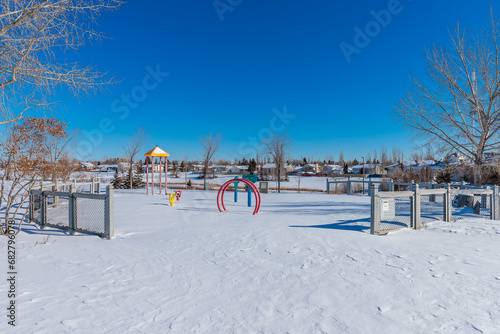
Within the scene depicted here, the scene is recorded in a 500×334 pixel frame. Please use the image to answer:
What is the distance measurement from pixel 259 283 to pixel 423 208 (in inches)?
380

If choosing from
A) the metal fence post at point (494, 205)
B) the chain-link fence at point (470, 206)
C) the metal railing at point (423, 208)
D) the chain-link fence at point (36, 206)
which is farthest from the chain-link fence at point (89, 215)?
the metal fence post at point (494, 205)

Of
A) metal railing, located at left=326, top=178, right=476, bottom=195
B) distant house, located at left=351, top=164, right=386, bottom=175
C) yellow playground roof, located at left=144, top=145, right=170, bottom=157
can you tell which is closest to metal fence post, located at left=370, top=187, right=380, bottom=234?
metal railing, located at left=326, top=178, right=476, bottom=195

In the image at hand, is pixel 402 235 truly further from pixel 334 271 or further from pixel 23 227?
pixel 23 227

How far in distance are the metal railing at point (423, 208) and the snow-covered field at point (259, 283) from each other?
19.4 inches

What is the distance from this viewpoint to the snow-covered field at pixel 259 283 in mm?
2797

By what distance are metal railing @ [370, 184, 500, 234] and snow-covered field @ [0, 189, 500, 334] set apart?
49 centimetres

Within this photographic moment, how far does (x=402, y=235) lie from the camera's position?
21.6 ft

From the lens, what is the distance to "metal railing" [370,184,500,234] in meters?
6.59

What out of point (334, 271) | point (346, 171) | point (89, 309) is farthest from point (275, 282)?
point (346, 171)

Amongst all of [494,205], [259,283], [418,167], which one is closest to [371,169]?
[418,167]

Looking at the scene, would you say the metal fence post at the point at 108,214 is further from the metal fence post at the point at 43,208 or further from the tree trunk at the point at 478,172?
the tree trunk at the point at 478,172

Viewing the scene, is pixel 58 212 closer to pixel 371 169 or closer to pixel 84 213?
pixel 84 213

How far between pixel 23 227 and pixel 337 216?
9.26 meters

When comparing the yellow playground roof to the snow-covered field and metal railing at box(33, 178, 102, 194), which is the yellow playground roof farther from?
the snow-covered field
